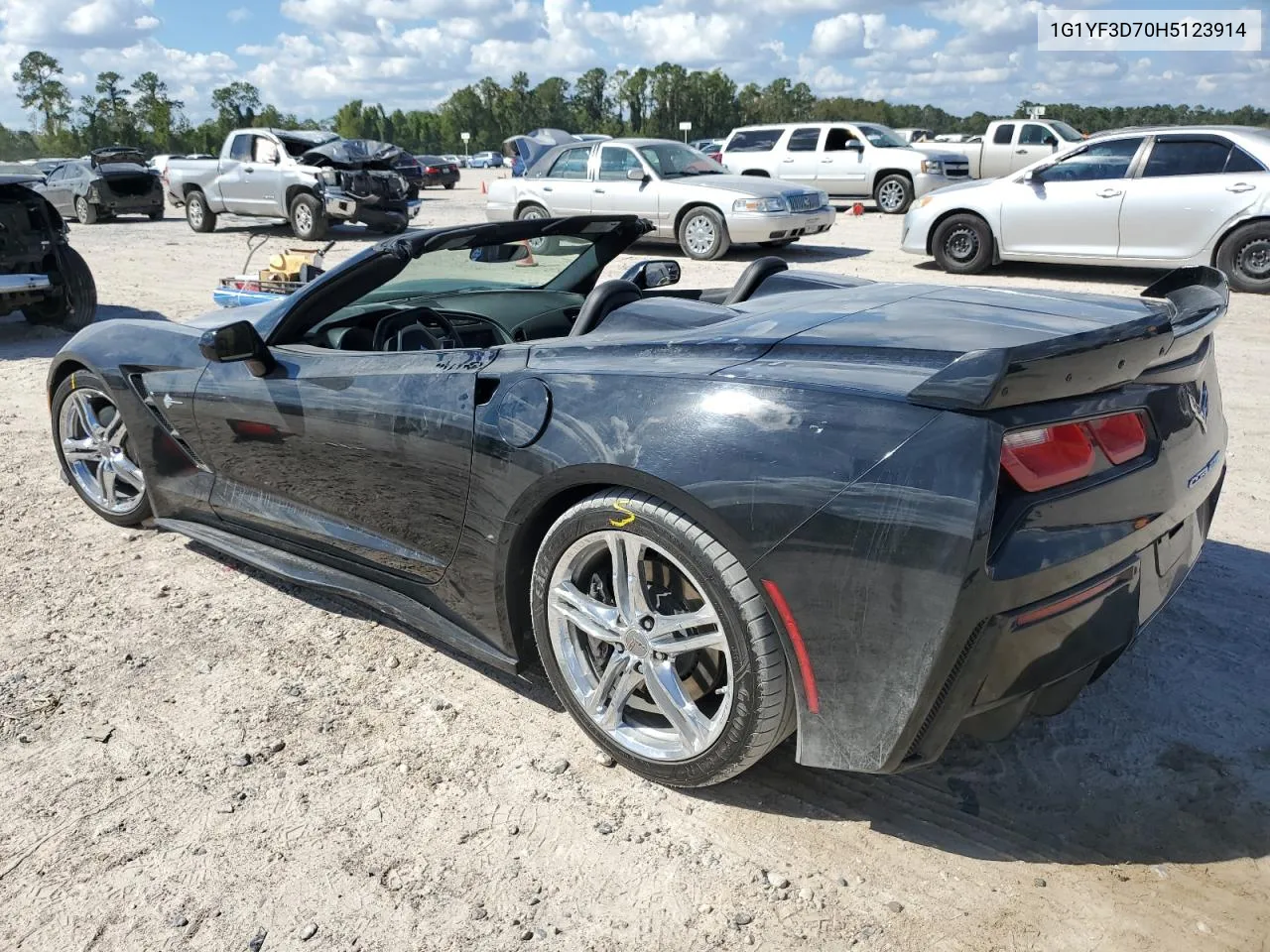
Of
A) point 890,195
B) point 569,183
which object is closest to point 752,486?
point 569,183

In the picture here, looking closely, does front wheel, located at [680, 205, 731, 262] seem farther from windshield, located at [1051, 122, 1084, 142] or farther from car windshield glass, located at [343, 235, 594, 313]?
windshield, located at [1051, 122, 1084, 142]

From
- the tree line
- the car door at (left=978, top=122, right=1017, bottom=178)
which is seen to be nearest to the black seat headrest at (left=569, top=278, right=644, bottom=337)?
the car door at (left=978, top=122, right=1017, bottom=178)

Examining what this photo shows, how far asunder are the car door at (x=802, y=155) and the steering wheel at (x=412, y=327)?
16537 mm

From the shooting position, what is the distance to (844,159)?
1888 cm

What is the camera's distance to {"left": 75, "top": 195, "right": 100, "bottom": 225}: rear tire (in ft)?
69.4

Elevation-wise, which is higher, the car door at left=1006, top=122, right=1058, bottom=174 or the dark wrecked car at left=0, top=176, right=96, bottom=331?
the car door at left=1006, top=122, right=1058, bottom=174

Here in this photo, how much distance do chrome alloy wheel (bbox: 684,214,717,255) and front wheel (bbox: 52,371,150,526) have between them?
9.50 meters

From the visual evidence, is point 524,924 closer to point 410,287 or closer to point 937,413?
point 937,413

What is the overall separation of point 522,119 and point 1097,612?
110 metres

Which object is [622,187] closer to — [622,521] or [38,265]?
[38,265]

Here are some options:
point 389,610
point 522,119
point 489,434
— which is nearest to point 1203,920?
point 489,434

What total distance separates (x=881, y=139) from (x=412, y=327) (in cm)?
1739

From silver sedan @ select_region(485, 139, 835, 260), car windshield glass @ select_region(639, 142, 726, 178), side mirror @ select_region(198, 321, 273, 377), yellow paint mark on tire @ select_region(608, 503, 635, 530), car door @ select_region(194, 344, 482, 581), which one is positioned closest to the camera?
yellow paint mark on tire @ select_region(608, 503, 635, 530)

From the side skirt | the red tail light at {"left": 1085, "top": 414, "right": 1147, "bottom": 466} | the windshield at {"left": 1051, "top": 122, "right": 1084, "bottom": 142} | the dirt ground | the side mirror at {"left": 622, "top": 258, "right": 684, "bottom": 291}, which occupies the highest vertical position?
the windshield at {"left": 1051, "top": 122, "right": 1084, "bottom": 142}
